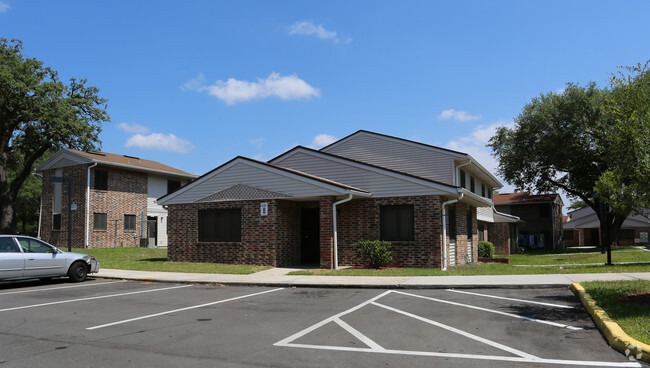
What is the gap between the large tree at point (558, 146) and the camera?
36606 millimetres

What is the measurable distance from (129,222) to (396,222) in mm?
22496

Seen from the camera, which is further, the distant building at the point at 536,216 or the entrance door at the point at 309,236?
the distant building at the point at 536,216

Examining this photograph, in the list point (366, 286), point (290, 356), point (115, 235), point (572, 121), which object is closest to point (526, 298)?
point (366, 286)

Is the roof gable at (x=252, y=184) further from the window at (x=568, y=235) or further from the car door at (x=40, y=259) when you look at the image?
the window at (x=568, y=235)

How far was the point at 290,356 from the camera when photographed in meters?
5.91

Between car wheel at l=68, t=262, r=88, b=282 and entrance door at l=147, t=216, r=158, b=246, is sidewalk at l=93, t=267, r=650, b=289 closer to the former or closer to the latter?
car wheel at l=68, t=262, r=88, b=282

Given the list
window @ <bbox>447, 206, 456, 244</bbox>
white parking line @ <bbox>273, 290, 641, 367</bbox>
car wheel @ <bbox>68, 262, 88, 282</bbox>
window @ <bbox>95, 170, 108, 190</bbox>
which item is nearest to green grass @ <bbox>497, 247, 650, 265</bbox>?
window @ <bbox>447, 206, 456, 244</bbox>

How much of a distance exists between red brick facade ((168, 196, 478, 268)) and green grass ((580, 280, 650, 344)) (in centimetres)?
623

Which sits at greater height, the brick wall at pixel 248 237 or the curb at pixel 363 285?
the brick wall at pixel 248 237

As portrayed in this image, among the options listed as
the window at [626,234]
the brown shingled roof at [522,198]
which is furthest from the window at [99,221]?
the window at [626,234]

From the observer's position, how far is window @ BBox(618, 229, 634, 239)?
52.6m

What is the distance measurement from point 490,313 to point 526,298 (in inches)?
85.1

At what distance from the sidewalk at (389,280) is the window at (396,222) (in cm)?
355

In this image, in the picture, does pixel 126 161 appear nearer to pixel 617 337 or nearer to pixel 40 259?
pixel 40 259
